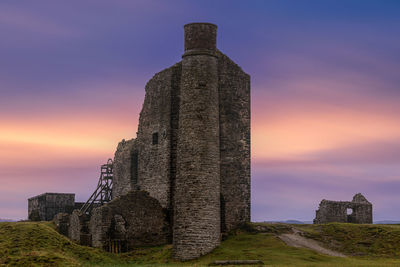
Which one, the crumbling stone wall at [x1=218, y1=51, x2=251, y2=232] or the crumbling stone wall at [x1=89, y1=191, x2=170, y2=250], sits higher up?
the crumbling stone wall at [x1=218, y1=51, x2=251, y2=232]

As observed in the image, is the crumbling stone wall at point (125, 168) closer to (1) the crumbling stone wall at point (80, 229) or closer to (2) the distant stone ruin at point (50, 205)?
(1) the crumbling stone wall at point (80, 229)

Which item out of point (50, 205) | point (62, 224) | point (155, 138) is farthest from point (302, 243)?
point (50, 205)

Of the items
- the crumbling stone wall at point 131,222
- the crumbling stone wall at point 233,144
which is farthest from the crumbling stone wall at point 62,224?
the crumbling stone wall at point 233,144

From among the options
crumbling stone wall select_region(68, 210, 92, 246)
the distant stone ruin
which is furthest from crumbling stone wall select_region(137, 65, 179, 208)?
the distant stone ruin

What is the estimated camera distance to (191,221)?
3284 centimetres

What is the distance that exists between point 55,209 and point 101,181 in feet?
16.4

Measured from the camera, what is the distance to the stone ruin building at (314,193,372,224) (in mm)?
43562

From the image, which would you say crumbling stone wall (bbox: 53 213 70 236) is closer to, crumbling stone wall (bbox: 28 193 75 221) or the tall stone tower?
the tall stone tower

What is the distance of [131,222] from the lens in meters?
36.2

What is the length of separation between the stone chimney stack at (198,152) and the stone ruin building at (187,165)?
0.05 m

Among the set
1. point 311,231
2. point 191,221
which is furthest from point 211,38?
point 311,231

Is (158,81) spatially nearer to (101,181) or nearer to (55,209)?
(101,181)

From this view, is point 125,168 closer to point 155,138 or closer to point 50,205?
point 155,138

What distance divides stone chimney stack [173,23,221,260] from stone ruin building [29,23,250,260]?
0.17ft
